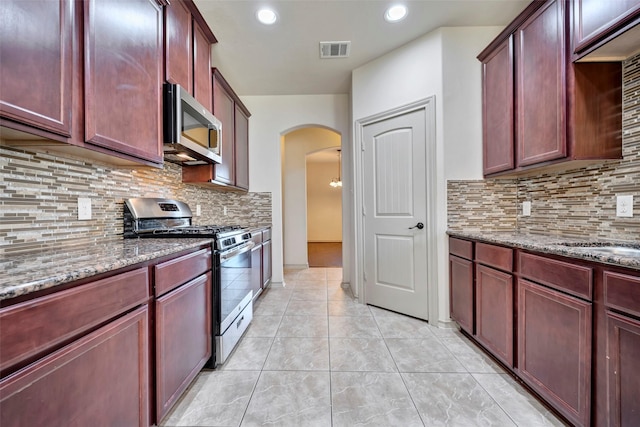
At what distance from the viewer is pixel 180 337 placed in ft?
4.44

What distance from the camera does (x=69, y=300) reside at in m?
0.78

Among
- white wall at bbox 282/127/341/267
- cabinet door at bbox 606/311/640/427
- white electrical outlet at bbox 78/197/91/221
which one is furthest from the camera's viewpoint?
white wall at bbox 282/127/341/267

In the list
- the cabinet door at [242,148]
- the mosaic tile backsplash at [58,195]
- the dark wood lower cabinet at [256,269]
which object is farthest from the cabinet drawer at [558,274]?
the cabinet door at [242,148]

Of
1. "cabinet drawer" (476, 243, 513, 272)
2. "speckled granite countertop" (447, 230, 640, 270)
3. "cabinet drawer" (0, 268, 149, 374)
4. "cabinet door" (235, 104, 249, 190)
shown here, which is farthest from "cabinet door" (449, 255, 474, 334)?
"cabinet door" (235, 104, 249, 190)

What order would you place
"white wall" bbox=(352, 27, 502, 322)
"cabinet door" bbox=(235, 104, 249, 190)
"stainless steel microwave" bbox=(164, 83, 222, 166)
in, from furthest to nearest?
"cabinet door" bbox=(235, 104, 249, 190) → "white wall" bbox=(352, 27, 502, 322) → "stainless steel microwave" bbox=(164, 83, 222, 166)

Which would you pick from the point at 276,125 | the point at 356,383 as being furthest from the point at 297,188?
the point at 356,383

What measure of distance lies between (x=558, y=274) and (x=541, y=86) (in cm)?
128

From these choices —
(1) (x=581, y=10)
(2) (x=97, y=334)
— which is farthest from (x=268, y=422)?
(1) (x=581, y=10)

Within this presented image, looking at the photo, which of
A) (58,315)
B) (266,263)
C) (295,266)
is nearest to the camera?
(58,315)

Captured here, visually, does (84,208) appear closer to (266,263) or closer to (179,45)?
(179,45)

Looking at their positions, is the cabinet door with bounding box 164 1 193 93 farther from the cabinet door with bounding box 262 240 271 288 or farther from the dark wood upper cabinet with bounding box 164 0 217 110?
the cabinet door with bounding box 262 240 271 288

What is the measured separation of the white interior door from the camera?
8.04 feet

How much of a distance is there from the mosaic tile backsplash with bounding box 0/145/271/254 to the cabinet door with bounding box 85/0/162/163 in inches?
12.9

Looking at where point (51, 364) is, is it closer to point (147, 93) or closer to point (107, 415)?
point (107, 415)
